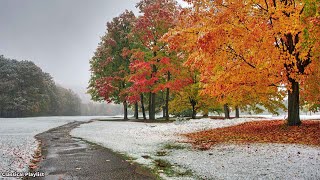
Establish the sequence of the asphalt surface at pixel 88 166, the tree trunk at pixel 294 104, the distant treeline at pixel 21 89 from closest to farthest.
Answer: the asphalt surface at pixel 88 166
the tree trunk at pixel 294 104
the distant treeline at pixel 21 89

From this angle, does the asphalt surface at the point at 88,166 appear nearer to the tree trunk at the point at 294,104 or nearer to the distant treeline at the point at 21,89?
the tree trunk at the point at 294,104

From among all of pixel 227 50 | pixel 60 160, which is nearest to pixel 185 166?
pixel 60 160

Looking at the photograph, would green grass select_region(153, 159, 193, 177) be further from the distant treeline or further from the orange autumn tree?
the distant treeline

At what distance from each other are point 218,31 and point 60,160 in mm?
8329

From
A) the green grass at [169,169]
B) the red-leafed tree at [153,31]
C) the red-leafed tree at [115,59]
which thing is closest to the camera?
the green grass at [169,169]

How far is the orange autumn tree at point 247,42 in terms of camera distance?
12.9 metres

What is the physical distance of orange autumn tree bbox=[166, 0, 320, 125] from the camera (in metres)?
12.9

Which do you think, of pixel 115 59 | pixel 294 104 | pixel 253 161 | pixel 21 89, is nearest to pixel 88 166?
pixel 253 161

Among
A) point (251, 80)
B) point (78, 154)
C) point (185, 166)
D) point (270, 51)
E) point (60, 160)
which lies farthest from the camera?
point (251, 80)

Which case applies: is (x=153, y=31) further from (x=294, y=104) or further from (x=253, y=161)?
(x=253, y=161)

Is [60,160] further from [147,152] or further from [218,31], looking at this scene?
[218,31]

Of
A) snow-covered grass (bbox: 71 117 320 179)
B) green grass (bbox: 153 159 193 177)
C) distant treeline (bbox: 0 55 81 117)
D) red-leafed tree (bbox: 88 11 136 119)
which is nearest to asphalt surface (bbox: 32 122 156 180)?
green grass (bbox: 153 159 193 177)

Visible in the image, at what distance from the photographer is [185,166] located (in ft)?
29.2

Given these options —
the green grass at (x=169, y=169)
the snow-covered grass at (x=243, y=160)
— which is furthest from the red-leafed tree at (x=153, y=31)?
the green grass at (x=169, y=169)
